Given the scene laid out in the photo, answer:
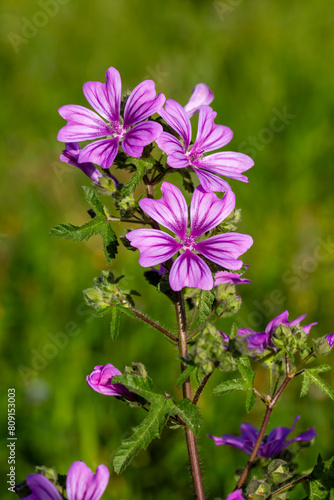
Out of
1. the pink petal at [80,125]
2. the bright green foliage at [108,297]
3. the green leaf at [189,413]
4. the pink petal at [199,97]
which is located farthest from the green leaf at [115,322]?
the pink petal at [199,97]

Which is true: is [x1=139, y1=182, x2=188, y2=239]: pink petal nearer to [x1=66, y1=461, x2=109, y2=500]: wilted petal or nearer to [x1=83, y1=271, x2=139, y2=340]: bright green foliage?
[x1=83, y1=271, x2=139, y2=340]: bright green foliage

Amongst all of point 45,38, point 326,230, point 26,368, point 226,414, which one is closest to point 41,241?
point 26,368

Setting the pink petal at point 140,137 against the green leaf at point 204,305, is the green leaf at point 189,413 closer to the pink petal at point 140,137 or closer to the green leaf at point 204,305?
the green leaf at point 204,305

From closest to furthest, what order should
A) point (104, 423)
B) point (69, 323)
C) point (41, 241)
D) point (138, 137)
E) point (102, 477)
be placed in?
point (102, 477), point (138, 137), point (104, 423), point (69, 323), point (41, 241)

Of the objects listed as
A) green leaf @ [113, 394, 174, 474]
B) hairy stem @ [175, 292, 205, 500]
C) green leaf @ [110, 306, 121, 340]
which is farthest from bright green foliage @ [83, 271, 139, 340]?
green leaf @ [113, 394, 174, 474]

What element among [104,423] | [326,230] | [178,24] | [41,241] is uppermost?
[178,24]

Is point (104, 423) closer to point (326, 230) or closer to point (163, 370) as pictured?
point (163, 370)
